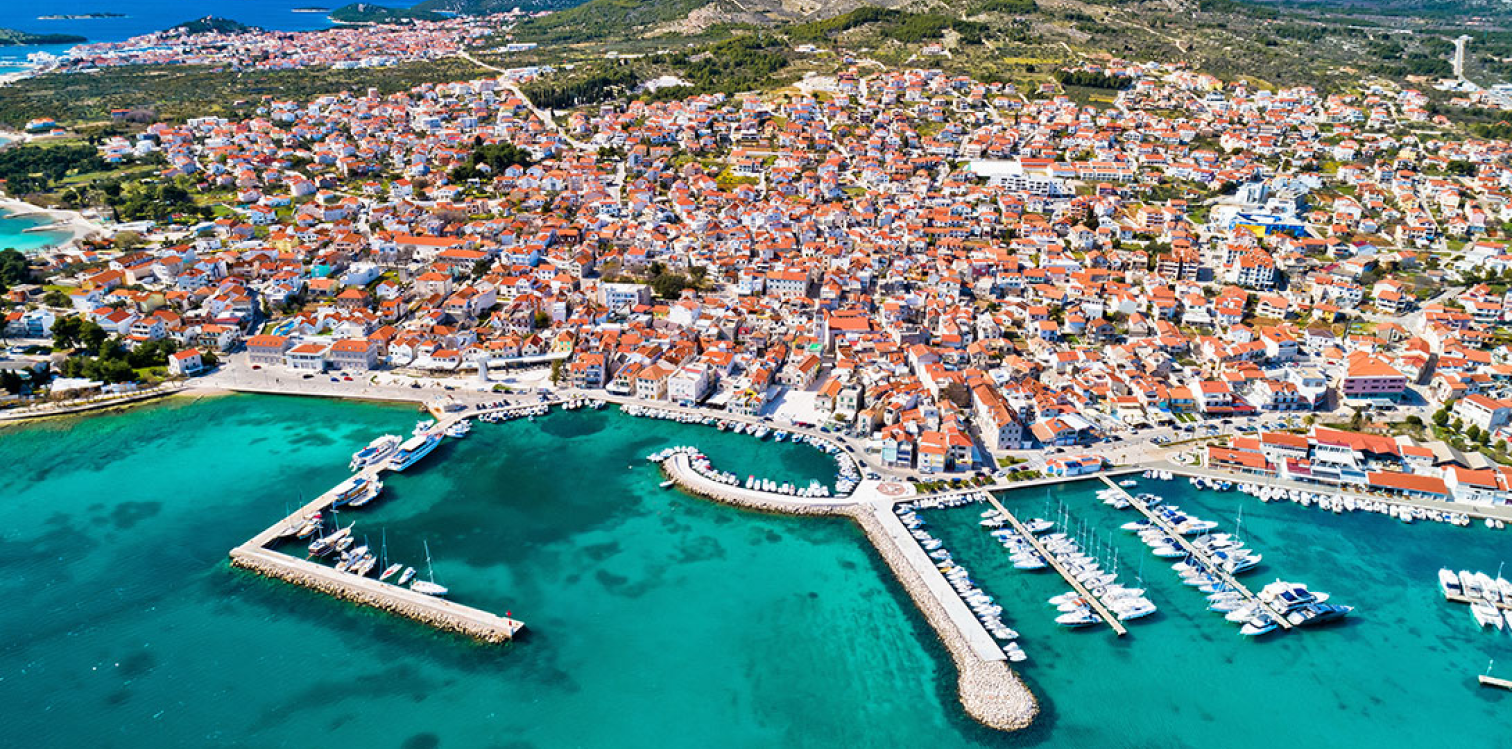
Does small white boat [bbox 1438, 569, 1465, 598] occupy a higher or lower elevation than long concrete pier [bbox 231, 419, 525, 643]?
lower

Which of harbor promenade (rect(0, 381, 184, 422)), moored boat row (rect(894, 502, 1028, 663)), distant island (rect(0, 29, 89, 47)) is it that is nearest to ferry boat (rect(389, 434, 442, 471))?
harbor promenade (rect(0, 381, 184, 422))

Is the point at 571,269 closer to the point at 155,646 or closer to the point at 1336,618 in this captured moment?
the point at 155,646

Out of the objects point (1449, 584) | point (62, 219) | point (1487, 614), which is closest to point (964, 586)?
point (1449, 584)

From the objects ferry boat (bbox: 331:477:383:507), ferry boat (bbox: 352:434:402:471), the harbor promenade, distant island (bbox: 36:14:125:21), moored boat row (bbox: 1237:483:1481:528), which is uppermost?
distant island (bbox: 36:14:125:21)

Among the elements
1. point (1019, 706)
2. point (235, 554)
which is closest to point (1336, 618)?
point (1019, 706)

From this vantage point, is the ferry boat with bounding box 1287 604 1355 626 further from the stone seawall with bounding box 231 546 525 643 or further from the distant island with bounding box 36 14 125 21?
the distant island with bounding box 36 14 125 21

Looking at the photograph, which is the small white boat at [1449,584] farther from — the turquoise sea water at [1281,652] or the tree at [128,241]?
the tree at [128,241]
